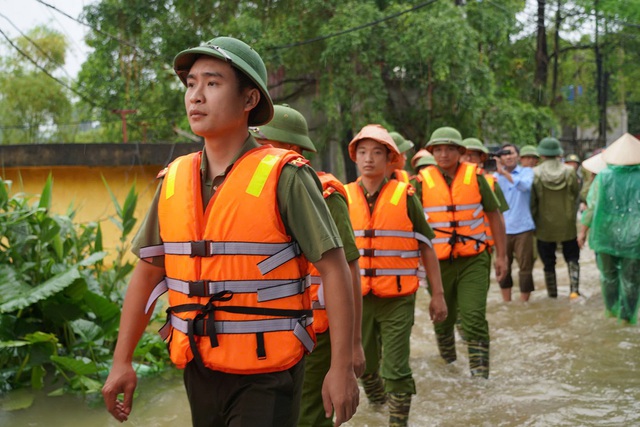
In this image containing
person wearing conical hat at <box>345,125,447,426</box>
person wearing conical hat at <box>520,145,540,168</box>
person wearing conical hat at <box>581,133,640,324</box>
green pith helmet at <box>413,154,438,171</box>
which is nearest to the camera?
person wearing conical hat at <box>345,125,447,426</box>

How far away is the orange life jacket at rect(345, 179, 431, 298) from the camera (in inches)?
233

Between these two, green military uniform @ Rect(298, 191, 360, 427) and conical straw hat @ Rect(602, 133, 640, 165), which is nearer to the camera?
green military uniform @ Rect(298, 191, 360, 427)

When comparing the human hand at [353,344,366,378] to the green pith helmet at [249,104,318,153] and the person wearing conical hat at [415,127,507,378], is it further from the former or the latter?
the person wearing conical hat at [415,127,507,378]

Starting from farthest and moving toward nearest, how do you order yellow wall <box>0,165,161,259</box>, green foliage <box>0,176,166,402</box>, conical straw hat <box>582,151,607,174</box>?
yellow wall <box>0,165,161,259</box>, conical straw hat <box>582,151,607,174</box>, green foliage <box>0,176,166,402</box>

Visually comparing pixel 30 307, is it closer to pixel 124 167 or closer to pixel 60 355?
pixel 60 355

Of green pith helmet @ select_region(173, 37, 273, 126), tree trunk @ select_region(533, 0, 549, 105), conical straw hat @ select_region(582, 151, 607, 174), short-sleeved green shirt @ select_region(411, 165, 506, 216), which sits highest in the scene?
tree trunk @ select_region(533, 0, 549, 105)

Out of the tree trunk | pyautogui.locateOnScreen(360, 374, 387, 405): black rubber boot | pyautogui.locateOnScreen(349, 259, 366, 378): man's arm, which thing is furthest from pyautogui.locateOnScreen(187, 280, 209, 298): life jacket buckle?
the tree trunk

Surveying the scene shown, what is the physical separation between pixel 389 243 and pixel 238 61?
305cm

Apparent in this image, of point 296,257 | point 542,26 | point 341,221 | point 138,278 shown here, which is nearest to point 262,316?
point 296,257

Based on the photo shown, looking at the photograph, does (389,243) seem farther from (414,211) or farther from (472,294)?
(472,294)

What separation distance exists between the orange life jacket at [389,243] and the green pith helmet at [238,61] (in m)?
2.61

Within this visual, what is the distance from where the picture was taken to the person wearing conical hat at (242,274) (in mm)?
3066

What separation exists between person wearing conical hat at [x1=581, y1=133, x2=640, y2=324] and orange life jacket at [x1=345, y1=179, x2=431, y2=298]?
411 cm

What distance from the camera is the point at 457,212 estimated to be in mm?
7578
